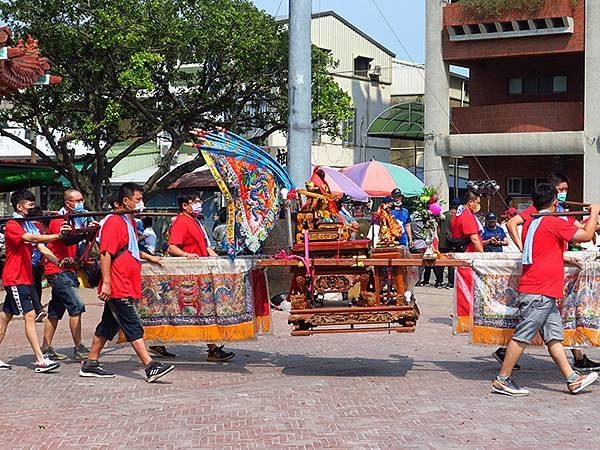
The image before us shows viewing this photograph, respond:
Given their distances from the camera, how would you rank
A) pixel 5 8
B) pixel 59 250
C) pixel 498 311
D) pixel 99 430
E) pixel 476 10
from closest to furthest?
1. pixel 99 430
2. pixel 498 311
3. pixel 59 250
4. pixel 5 8
5. pixel 476 10

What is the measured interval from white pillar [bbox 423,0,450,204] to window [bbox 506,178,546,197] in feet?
9.19

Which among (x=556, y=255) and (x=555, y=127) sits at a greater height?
(x=555, y=127)

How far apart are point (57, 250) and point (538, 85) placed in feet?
72.6

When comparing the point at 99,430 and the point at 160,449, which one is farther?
the point at 99,430

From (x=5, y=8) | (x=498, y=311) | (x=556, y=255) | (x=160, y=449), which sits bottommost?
A: (x=160, y=449)

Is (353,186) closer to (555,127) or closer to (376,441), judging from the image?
(555,127)

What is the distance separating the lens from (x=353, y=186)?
2106 centimetres

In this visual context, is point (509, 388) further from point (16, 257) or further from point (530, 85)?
point (530, 85)

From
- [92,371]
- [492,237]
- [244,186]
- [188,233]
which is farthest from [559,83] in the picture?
[92,371]

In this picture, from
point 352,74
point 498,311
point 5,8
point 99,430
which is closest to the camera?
point 99,430

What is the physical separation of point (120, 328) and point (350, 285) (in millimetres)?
2202

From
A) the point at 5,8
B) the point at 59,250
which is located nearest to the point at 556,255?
the point at 59,250

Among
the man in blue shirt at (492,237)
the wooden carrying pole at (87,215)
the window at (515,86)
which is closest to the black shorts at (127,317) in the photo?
the wooden carrying pole at (87,215)

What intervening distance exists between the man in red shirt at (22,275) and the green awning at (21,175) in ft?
31.9
